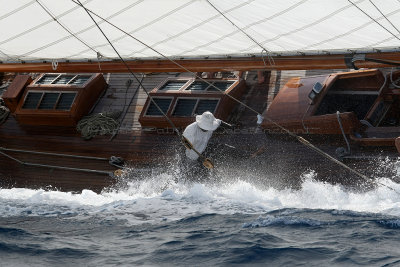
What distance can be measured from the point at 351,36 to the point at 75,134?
17.5ft

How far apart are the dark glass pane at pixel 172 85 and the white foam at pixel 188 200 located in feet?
6.27

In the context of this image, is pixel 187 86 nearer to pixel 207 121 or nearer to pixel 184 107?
pixel 184 107

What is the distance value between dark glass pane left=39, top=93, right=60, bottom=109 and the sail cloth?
1.08 meters

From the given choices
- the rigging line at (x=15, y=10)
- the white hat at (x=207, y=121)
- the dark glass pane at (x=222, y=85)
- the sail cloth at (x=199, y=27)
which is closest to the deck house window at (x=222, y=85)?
the dark glass pane at (x=222, y=85)

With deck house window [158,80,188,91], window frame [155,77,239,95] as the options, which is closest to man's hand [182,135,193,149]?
window frame [155,77,239,95]

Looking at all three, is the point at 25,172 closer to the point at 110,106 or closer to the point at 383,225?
the point at 110,106

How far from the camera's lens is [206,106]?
531 inches

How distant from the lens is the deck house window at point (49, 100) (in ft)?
47.5

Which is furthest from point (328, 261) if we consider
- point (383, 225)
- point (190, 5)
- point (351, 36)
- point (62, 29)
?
point (62, 29)

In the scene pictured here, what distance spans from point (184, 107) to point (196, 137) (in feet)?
4.03

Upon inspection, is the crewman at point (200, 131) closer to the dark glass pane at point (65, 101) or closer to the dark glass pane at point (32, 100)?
the dark glass pane at point (65, 101)

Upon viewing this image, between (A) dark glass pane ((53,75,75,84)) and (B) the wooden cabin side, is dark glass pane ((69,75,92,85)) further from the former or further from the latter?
(B) the wooden cabin side

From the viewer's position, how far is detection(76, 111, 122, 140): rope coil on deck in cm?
1405

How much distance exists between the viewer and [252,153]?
12.7m
